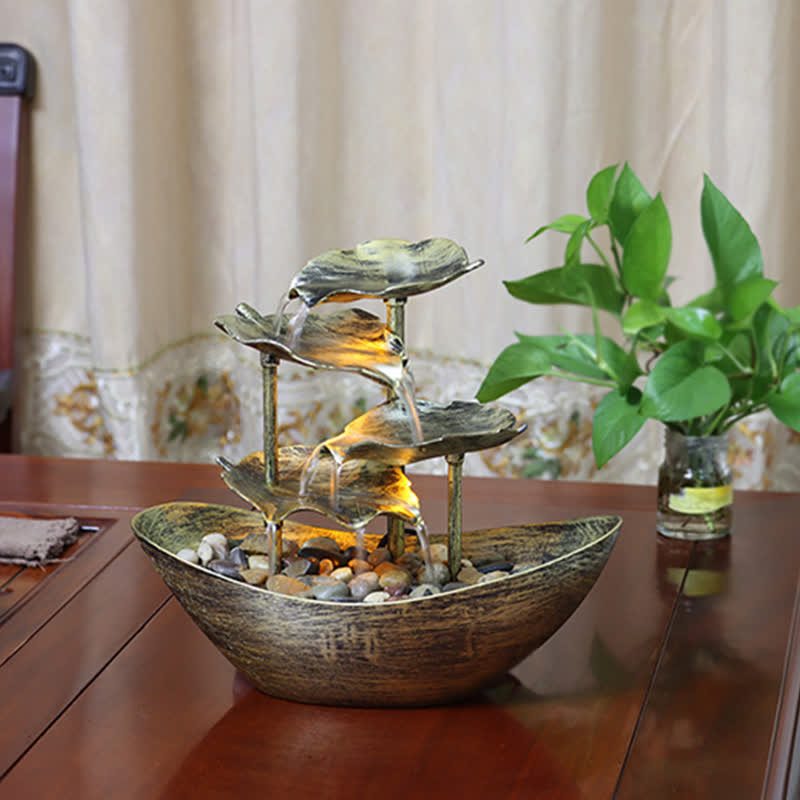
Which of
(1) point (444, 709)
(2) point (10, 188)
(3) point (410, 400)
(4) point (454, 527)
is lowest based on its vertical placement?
(1) point (444, 709)

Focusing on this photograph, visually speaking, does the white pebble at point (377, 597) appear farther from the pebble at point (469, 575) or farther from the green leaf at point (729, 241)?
the green leaf at point (729, 241)

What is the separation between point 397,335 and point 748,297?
39 centimetres

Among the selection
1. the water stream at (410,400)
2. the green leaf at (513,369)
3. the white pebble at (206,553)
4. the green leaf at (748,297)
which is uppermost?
the green leaf at (748,297)

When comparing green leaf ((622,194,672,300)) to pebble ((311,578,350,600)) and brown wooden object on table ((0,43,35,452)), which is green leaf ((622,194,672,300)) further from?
brown wooden object on table ((0,43,35,452))

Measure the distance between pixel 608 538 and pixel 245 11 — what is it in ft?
5.13

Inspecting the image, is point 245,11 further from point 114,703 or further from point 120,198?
point 114,703

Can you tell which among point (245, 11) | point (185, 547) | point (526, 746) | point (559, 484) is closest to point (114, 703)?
point (185, 547)

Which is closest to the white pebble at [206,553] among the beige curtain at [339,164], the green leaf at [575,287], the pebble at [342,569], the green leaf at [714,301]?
the pebble at [342,569]

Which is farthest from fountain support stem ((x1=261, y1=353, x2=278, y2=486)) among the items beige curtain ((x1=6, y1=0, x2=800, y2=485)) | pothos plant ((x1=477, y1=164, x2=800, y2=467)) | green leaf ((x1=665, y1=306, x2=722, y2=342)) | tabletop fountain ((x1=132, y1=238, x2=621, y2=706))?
beige curtain ((x1=6, y1=0, x2=800, y2=485))

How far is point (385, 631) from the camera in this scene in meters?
0.66

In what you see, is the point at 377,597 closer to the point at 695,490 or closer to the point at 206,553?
the point at 206,553

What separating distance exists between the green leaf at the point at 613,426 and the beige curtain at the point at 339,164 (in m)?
0.97

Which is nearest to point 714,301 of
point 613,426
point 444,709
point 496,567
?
point 613,426

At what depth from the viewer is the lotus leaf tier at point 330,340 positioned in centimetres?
68
